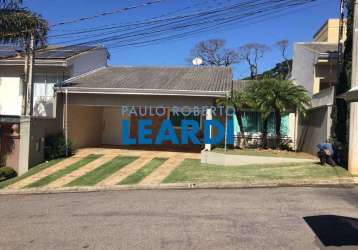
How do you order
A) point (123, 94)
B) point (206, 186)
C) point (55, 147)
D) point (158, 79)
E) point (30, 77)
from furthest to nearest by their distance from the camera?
point (158, 79), point (123, 94), point (55, 147), point (30, 77), point (206, 186)

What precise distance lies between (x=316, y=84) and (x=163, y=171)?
8.81m

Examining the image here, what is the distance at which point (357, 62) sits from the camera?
13359mm

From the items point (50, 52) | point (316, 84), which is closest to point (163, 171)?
point (316, 84)

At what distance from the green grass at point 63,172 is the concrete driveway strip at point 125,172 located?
183cm

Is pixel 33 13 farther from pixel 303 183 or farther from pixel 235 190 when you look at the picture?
pixel 303 183

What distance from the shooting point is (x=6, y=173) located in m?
16.3

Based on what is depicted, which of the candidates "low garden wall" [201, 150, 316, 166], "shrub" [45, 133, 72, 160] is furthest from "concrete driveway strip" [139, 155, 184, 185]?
"shrub" [45, 133, 72, 160]

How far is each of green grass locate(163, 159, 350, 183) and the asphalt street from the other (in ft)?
4.92

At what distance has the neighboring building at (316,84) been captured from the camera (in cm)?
1722

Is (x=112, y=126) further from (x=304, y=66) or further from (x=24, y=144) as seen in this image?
(x=304, y=66)

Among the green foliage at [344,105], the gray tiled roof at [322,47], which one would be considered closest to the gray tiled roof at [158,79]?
the gray tiled roof at [322,47]

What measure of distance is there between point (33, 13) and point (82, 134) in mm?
7231

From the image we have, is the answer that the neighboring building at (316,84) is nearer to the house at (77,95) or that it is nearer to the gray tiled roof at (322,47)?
the gray tiled roof at (322,47)

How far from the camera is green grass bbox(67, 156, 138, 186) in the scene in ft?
47.1
